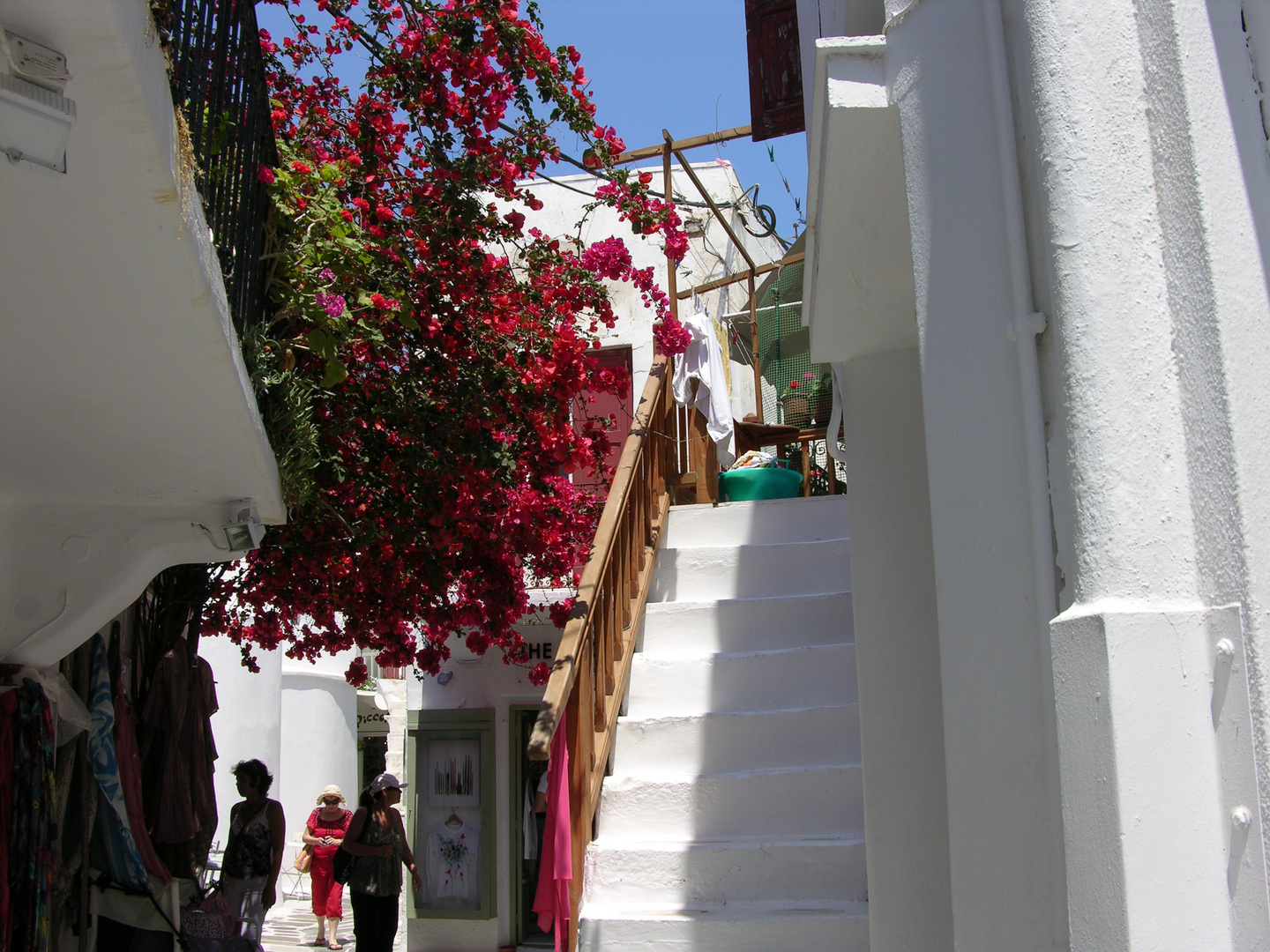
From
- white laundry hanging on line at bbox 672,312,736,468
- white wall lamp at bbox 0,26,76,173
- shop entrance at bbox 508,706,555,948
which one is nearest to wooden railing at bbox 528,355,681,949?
white laundry hanging on line at bbox 672,312,736,468

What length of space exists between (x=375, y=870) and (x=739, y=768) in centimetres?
322

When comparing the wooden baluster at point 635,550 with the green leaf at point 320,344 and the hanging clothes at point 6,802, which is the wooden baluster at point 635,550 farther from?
the hanging clothes at point 6,802

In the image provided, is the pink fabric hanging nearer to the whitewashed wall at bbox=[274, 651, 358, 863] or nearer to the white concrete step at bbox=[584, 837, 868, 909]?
the white concrete step at bbox=[584, 837, 868, 909]

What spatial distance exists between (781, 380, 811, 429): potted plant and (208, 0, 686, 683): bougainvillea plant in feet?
17.5

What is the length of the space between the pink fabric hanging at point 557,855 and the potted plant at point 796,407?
6.61m

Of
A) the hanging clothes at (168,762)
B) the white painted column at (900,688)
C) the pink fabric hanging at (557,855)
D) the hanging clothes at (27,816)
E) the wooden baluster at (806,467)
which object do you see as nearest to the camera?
the white painted column at (900,688)

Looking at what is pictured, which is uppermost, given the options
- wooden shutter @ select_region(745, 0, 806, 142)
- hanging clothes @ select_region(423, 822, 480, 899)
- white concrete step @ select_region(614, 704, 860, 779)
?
wooden shutter @ select_region(745, 0, 806, 142)

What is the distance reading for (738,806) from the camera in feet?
16.7

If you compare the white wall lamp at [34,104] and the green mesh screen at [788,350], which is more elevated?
the green mesh screen at [788,350]

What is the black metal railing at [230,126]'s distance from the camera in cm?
302

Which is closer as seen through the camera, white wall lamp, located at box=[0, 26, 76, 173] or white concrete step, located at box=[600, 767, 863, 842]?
white wall lamp, located at box=[0, 26, 76, 173]

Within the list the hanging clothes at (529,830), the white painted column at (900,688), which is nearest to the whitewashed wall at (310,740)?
the hanging clothes at (529,830)

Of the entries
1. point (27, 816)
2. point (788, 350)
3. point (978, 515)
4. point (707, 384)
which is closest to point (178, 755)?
point (27, 816)

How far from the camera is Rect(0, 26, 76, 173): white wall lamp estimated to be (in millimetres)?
1794
